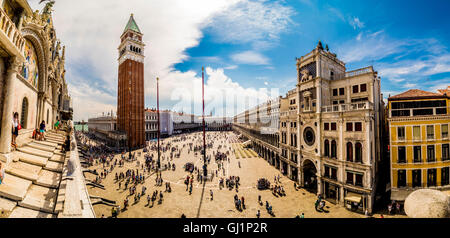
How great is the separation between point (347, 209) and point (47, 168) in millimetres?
26028

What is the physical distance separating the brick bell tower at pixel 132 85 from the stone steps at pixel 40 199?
174ft

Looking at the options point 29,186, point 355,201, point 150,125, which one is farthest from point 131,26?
point 355,201

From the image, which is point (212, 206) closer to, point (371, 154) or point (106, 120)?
point (371, 154)

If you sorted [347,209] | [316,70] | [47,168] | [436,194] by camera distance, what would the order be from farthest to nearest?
[316,70], [347,209], [47,168], [436,194]

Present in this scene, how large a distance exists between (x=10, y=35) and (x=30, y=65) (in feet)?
27.4

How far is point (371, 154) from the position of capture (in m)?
17.6

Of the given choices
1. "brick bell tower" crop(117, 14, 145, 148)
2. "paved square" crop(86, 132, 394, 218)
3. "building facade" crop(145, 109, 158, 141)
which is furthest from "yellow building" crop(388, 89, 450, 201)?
"building facade" crop(145, 109, 158, 141)

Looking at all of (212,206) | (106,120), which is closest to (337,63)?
(212,206)

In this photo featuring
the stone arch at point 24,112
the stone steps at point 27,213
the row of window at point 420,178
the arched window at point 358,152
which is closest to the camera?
the stone steps at point 27,213

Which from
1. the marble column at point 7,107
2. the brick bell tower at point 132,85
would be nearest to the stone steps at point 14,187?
the marble column at point 7,107

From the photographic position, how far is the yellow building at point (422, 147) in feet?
59.8

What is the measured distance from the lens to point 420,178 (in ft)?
60.2

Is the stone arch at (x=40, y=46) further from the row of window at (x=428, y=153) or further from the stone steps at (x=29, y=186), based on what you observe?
the row of window at (x=428, y=153)

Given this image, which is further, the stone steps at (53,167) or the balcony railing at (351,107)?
the balcony railing at (351,107)
